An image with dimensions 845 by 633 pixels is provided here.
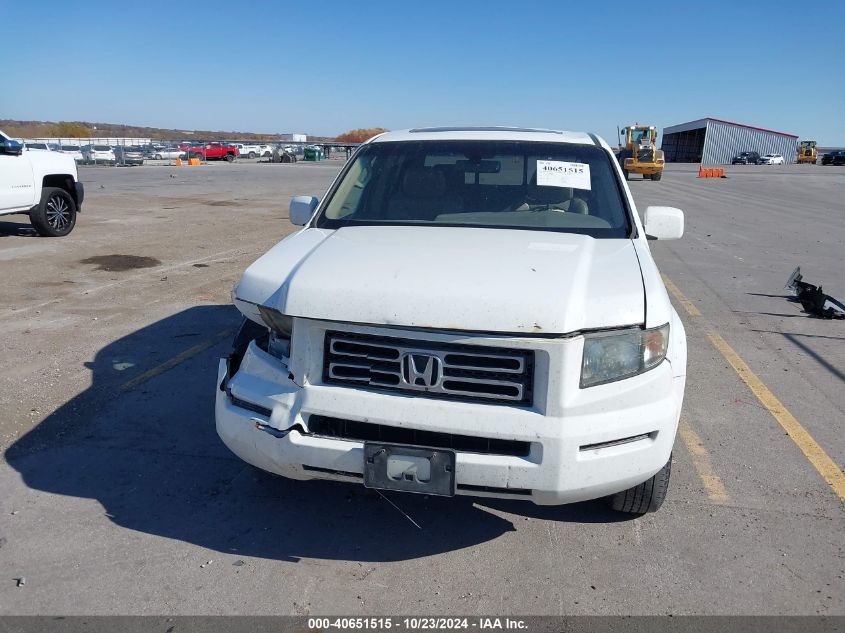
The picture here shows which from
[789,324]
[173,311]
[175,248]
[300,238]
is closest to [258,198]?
[175,248]

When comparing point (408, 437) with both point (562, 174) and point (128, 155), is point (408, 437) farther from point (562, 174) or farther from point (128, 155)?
point (128, 155)

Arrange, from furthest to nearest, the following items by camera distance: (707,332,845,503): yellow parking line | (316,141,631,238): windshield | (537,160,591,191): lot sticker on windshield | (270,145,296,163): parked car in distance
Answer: (270,145,296,163): parked car in distance → (537,160,591,191): lot sticker on windshield → (316,141,631,238): windshield → (707,332,845,503): yellow parking line

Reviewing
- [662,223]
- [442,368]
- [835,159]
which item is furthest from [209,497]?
[835,159]

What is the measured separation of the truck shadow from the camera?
134 inches

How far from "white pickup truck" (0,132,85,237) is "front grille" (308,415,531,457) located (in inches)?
393

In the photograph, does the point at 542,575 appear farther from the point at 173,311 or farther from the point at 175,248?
the point at 175,248

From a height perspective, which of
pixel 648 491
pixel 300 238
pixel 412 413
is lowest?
pixel 648 491

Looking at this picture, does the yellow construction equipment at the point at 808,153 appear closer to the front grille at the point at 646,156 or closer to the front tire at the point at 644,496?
the front grille at the point at 646,156

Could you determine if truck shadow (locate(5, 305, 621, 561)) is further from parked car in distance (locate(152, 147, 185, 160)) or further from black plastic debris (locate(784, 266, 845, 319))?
parked car in distance (locate(152, 147, 185, 160))

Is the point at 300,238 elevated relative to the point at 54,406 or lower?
elevated

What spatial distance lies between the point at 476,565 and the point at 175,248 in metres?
9.79

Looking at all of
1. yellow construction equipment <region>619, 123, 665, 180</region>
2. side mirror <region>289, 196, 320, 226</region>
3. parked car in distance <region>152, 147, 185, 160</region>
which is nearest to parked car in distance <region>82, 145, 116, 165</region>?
parked car in distance <region>152, 147, 185, 160</region>

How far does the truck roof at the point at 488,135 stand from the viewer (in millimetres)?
4792

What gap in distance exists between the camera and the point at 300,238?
3.96 m
